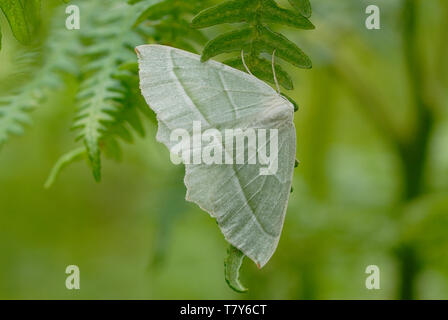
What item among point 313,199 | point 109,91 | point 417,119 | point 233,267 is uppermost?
point 417,119

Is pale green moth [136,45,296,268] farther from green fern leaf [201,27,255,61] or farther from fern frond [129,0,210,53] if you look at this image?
fern frond [129,0,210,53]

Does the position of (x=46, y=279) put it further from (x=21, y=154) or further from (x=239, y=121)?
(x=239, y=121)

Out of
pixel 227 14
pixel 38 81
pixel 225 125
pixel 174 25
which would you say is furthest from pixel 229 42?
pixel 38 81

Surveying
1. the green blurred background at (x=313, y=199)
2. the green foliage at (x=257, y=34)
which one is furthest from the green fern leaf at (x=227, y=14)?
the green blurred background at (x=313, y=199)

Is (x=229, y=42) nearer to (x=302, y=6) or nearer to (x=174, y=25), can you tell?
(x=302, y=6)

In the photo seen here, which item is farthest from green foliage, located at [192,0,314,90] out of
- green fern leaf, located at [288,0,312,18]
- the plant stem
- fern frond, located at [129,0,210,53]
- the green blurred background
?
the plant stem
